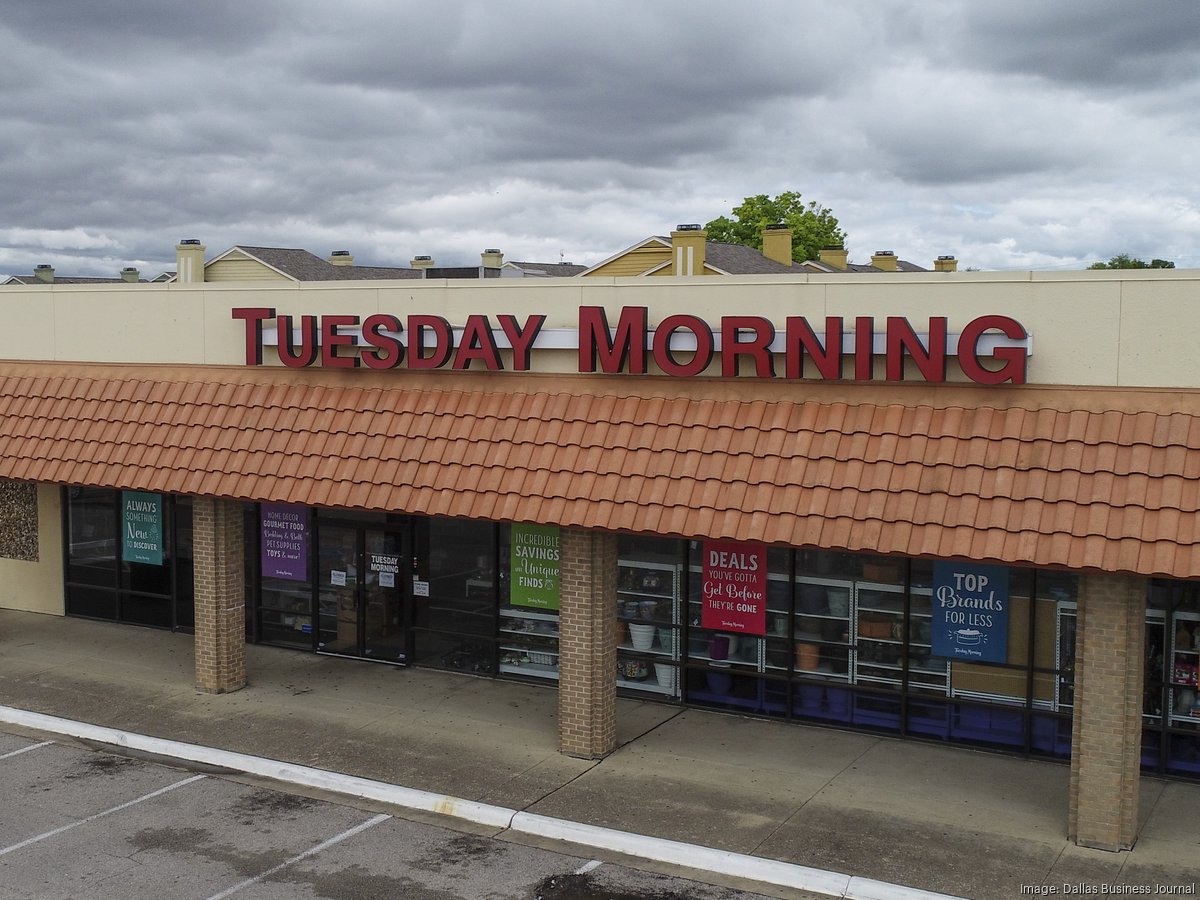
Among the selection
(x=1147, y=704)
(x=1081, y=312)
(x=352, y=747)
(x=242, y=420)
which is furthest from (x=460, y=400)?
(x=1147, y=704)

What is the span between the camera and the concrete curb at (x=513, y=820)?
38.7 ft

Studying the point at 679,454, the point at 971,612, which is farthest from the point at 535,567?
the point at 971,612

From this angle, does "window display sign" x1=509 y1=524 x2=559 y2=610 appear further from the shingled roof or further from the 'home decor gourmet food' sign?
the shingled roof

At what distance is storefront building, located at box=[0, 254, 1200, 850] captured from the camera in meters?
12.8

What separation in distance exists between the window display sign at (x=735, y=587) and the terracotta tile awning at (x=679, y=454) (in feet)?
9.28

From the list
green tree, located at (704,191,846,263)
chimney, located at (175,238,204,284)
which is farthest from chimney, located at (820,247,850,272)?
chimney, located at (175,238,204,284)

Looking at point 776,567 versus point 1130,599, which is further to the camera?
point 776,567

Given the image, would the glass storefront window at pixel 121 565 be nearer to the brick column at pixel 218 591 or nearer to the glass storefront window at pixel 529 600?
the brick column at pixel 218 591

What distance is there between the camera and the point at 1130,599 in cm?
1236

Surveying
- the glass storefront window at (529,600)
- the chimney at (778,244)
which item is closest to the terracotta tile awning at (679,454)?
the glass storefront window at (529,600)

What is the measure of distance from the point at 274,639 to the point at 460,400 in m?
6.99

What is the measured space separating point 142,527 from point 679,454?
11.4 meters

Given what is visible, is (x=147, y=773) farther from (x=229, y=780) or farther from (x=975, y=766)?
(x=975, y=766)

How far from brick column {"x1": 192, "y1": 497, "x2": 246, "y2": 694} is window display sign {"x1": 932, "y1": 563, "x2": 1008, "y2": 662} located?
32.1 feet
